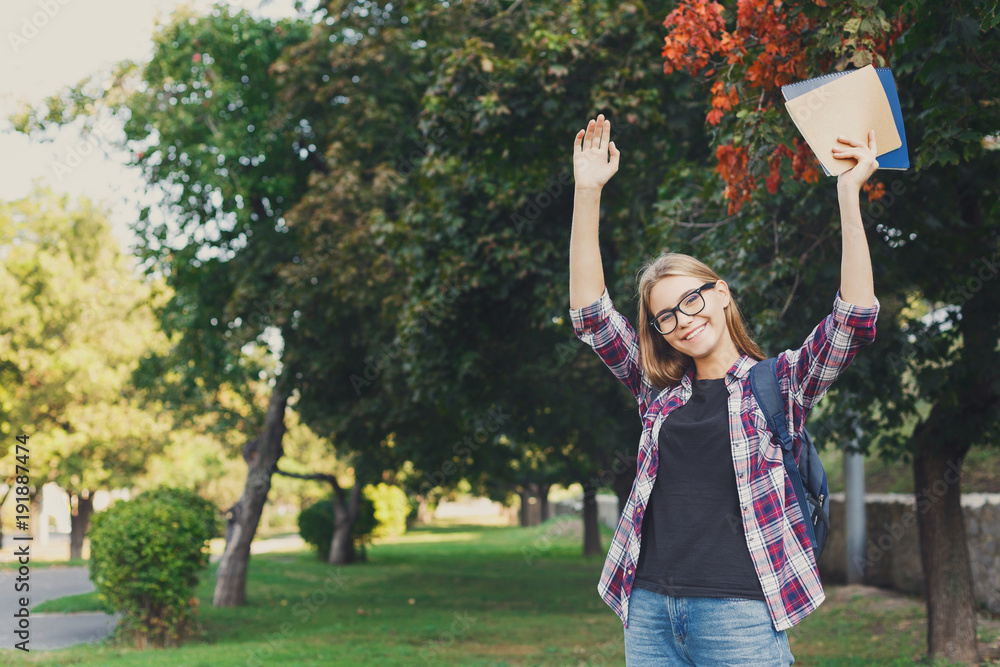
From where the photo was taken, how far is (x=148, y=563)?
32.6 feet

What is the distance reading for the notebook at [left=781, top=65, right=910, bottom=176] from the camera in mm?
2318

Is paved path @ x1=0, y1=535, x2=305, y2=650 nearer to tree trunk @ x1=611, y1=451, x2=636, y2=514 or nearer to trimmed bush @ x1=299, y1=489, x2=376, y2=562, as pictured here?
tree trunk @ x1=611, y1=451, x2=636, y2=514

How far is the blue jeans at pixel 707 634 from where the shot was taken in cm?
211

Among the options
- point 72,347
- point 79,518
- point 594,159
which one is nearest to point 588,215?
point 594,159

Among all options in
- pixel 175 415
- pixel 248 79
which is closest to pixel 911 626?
pixel 248 79

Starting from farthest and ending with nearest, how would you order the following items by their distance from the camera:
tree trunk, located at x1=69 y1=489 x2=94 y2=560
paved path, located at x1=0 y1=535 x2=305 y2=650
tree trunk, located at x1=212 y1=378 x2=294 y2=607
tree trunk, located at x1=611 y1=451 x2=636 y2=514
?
tree trunk, located at x1=69 y1=489 x2=94 y2=560 → tree trunk, located at x1=212 y1=378 x2=294 y2=607 → tree trunk, located at x1=611 y1=451 x2=636 y2=514 → paved path, located at x1=0 y1=535 x2=305 y2=650

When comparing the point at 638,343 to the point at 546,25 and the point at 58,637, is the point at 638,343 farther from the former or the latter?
the point at 58,637

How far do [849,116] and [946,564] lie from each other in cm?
726

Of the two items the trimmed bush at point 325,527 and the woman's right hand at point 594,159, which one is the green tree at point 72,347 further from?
the woman's right hand at point 594,159

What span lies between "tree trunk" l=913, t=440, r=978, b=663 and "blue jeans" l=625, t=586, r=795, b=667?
23.0ft

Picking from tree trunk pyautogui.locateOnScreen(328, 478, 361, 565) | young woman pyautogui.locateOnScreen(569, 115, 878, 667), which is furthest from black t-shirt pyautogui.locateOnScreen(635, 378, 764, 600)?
tree trunk pyautogui.locateOnScreen(328, 478, 361, 565)

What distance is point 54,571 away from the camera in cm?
2173

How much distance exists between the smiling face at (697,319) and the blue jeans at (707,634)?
647mm

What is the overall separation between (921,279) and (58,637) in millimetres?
10840
